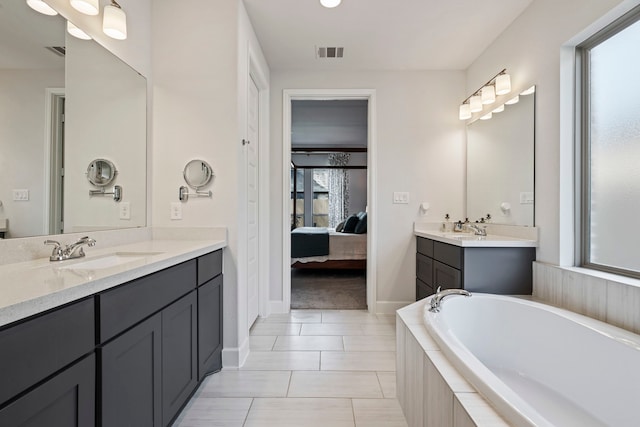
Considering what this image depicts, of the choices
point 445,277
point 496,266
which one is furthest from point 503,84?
point 445,277

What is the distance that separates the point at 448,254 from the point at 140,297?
204cm

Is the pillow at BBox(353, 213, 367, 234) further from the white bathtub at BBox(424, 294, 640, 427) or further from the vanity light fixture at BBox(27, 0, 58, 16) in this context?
the vanity light fixture at BBox(27, 0, 58, 16)

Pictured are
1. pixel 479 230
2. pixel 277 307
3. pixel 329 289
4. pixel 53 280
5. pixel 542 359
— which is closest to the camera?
pixel 53 280

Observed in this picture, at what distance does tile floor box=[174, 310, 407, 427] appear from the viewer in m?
1.60

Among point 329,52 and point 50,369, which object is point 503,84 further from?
point 50,369

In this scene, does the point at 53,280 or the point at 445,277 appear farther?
the point at 445,277

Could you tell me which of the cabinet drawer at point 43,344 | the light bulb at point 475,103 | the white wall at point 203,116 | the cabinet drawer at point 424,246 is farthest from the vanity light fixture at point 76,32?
the light bulb at point 475,103

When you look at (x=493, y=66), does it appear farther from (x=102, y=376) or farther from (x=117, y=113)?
(x=102, y=376)

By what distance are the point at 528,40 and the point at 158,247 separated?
2825 mm

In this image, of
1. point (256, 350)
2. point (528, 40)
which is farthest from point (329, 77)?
point (256, 350)

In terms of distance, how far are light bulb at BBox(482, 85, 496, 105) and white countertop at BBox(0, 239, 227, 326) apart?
261cm

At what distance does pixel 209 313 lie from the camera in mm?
1854

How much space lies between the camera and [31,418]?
2.34ft

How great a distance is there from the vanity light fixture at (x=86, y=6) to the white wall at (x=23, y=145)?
38 centimetres
